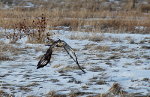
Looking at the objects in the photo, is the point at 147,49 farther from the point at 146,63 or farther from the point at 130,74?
the point at 130,74

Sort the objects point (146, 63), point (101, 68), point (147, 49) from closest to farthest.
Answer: point (101, 68) → point (146, 63) → point (147, 49)

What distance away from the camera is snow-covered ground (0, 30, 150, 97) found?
5.18m

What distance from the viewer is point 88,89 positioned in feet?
16.9

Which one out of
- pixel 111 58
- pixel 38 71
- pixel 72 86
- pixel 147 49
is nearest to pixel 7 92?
pixel 72 86

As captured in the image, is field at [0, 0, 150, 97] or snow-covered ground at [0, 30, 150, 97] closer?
field at [0, 0, 150, 97]

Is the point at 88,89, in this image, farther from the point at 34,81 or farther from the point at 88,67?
the point at 88,67

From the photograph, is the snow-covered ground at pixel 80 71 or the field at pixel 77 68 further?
the snow-covered ground at pixel 80 71

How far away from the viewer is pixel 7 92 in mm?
4906

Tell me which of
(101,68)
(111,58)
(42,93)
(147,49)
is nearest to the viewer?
(42,93)

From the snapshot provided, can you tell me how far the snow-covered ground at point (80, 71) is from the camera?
17.0 ft

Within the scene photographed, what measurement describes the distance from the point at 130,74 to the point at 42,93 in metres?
1.85

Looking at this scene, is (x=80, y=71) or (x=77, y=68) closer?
(x=80, y=71)

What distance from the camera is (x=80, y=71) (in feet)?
20.7

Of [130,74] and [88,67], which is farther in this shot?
[88,67]
